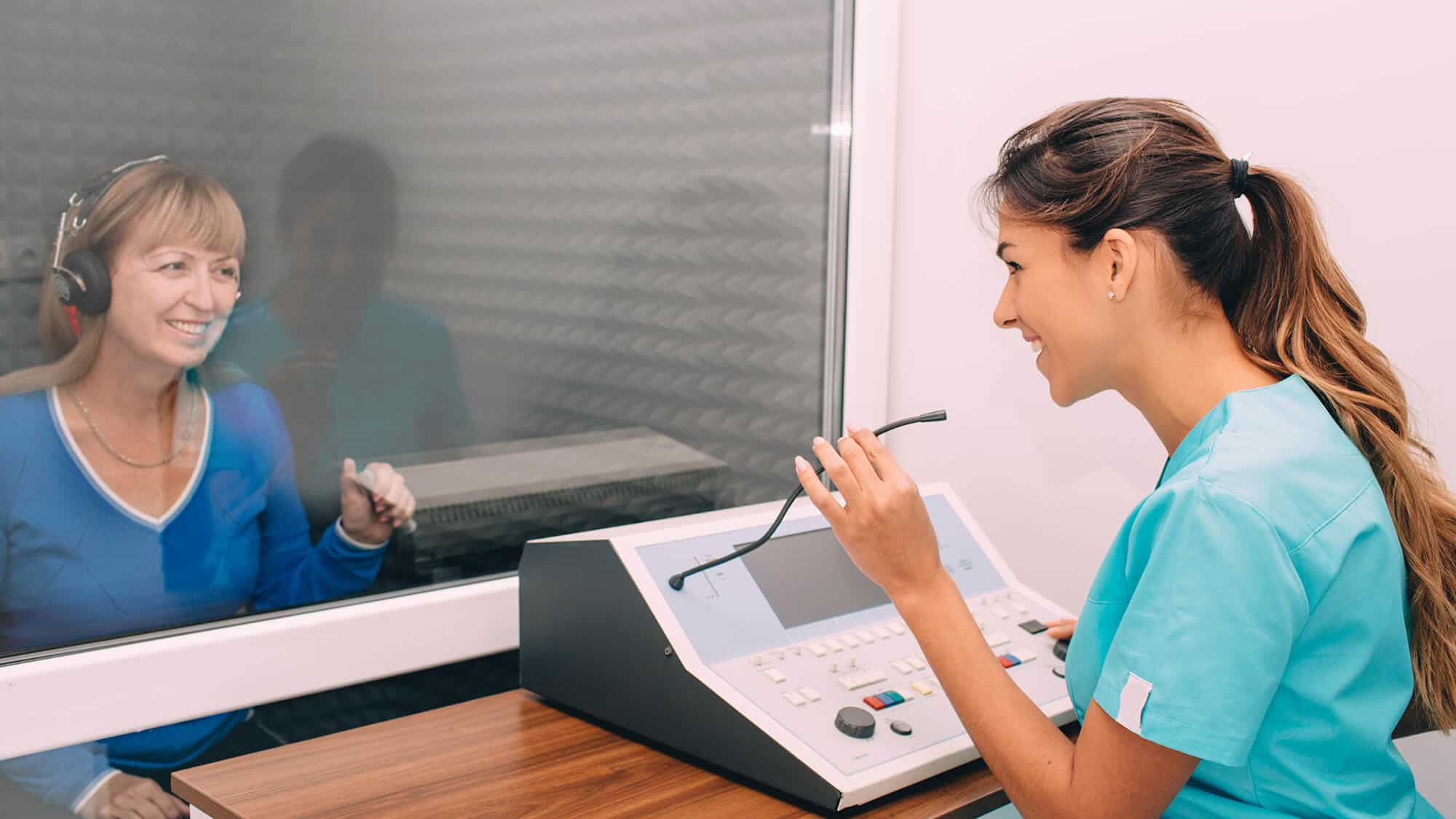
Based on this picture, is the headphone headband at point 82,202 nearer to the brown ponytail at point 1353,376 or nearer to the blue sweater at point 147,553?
the blue sweater at point 147,553

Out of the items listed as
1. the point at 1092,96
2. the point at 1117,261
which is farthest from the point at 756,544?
the point at 1092,96

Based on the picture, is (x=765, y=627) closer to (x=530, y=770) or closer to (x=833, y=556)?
(x=833, y=556)

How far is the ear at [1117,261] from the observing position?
977 mm

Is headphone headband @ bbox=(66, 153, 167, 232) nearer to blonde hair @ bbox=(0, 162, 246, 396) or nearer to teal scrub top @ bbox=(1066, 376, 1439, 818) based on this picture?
blonde hair @ bbox=(0, 162, 246, 396)

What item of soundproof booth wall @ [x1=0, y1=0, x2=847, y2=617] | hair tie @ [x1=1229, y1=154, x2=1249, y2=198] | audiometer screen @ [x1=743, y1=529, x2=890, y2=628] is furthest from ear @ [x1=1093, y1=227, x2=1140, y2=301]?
soundproof booth wall @ [x1=0, y1=0, x2=847, y2=617]

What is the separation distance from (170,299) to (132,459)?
177 mm

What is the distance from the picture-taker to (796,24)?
175 cm

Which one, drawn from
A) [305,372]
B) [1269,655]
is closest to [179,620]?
[305,372]

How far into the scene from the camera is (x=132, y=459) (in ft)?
3.73

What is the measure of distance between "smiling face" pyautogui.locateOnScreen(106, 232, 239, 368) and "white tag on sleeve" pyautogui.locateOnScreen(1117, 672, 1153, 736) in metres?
A: 1.00

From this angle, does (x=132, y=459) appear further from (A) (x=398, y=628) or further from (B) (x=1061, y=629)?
(B) (x=1061, y=629)

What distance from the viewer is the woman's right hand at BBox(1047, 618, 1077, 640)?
1.26 m

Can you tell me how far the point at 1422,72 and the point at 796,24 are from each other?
0.90 metres

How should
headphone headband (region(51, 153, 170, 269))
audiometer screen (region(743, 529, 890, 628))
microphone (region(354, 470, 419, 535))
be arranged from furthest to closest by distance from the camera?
microphone (region(354, 470, 419, 535)) → audiometer screen (region(743, 529, 890, 628)) → headphone headband (region(51, 153, 170, 269))
